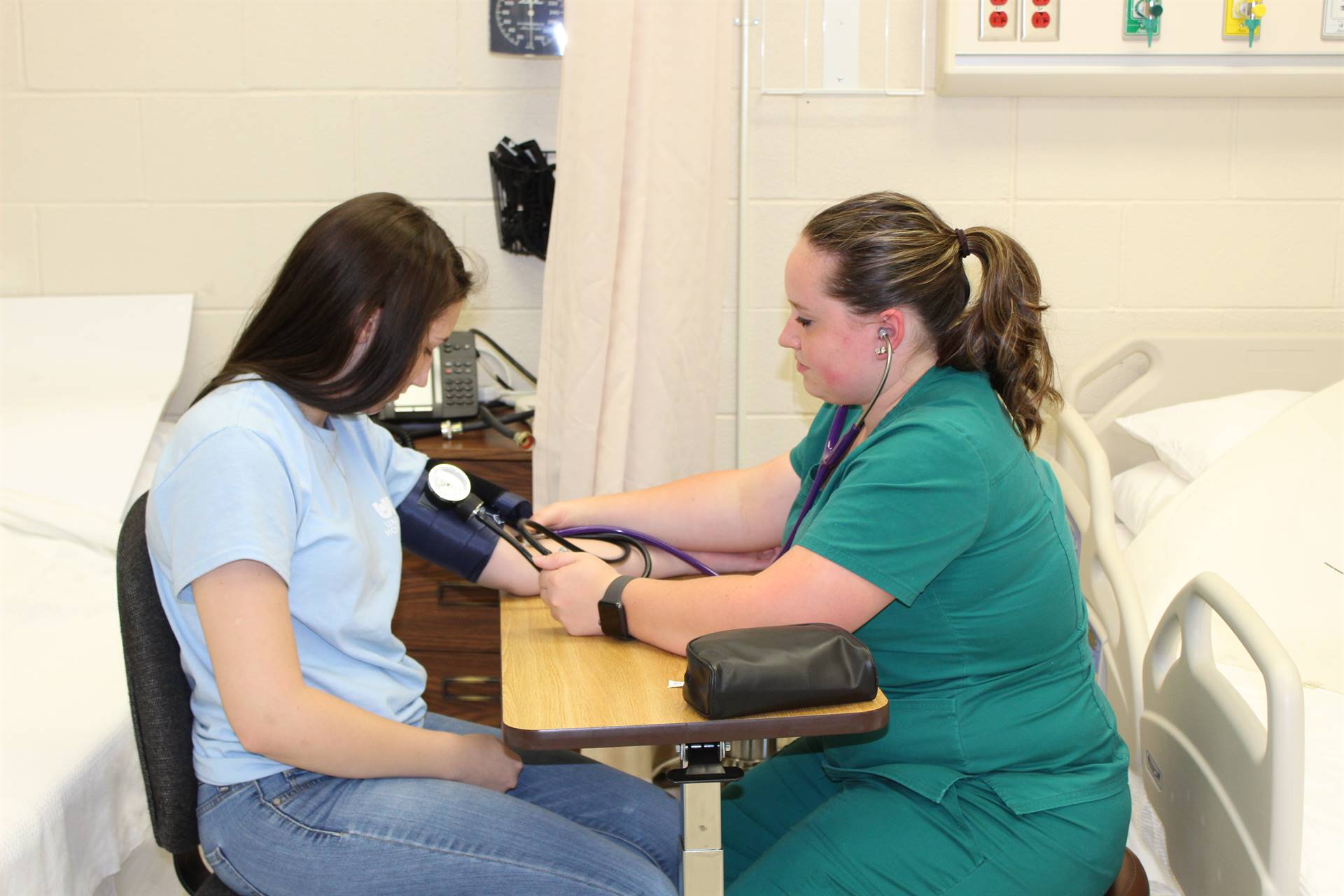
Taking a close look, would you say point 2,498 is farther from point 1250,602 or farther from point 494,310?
point 1250,602

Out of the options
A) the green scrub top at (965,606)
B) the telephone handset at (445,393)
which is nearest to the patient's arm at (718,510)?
the green scrub top at (965,606)

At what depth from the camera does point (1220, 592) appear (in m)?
1.34

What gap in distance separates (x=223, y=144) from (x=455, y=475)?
1453 mm

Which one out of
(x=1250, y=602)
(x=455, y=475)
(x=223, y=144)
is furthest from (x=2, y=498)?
(x=1250, y=602)

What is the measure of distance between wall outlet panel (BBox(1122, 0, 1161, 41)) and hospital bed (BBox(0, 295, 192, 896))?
2094 millimetres

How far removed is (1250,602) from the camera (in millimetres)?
1878

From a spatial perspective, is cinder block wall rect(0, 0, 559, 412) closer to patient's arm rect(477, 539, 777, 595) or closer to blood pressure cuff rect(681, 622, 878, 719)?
patient's arm rect(477, 539, 777, 595)

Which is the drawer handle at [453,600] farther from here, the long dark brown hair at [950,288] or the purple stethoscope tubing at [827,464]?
the long dark brown hair at [950,288]

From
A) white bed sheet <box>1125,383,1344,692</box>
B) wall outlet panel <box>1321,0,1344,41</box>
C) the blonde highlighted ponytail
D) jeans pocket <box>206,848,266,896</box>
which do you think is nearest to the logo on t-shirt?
jeans pocket <box>206,848,266,896</box>

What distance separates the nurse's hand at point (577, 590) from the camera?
130 cm

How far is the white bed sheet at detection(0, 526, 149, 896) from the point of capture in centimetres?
137

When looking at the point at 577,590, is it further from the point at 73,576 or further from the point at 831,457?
the point at 73,576

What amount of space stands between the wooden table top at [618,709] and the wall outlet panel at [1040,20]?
175 centimetres

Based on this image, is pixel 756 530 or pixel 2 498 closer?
pixel 756 530
